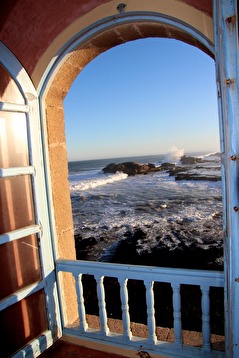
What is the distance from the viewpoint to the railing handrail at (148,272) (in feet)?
5.95

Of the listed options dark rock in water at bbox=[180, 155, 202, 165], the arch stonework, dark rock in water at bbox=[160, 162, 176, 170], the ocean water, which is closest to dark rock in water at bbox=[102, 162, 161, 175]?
dark rock in water at bbox=[160, 162, 176, 170]

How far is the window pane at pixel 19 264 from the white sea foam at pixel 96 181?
27578 millimetres

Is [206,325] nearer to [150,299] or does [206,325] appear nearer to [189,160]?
[150,299]

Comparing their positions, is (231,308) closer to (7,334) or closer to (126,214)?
(7,334)

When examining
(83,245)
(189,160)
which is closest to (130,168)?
(189,160)

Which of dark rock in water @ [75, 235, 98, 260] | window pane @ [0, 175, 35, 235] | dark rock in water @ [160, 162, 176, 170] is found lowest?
dark rock in water @ [75, 235, 98, 260]

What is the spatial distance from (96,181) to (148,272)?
3029 cm

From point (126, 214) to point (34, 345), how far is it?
19159mm

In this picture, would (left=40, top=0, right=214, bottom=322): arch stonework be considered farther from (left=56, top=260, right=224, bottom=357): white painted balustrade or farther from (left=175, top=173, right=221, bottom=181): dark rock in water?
(left=175, top=173, right=221, bottom=181): dark rock in water

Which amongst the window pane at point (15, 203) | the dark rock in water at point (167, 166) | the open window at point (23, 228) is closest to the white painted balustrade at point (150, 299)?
the open window at point (23, 228)

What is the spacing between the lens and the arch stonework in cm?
177

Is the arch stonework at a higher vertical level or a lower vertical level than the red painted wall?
lower

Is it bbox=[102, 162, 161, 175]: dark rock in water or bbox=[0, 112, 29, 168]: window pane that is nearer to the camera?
bbox=[0, 112, 29, 168]: window pane

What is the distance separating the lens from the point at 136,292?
311 inches
